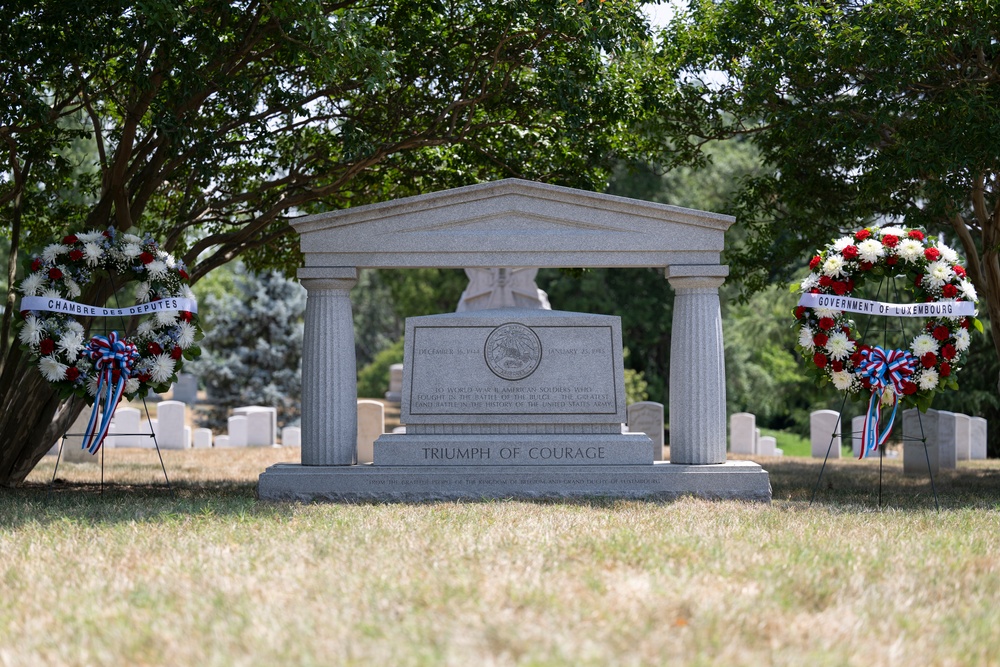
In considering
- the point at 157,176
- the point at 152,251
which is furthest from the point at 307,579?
the point at 157,176

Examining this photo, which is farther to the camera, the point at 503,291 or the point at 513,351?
the point at 503,291

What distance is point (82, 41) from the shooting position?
10.0m

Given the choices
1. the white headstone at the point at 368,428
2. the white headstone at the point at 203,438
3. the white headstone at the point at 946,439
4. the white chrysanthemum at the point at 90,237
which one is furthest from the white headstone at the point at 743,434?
the white chrysanthemum at the point at 90,237

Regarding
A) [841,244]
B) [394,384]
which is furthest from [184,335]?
[394,384]

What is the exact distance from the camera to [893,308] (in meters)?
9.76

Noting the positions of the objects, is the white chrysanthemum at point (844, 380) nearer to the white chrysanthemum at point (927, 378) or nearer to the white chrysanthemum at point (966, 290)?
the white chrysanthemum at point (927, 378)

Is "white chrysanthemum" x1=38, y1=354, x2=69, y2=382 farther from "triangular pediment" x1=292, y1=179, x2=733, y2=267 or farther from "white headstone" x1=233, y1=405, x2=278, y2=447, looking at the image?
"white headstone" x1=233, y1=405, x2=278, y2=447

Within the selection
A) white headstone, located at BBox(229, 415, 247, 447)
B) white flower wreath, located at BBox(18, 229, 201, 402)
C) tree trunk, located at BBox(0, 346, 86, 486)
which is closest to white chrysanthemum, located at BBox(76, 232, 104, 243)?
white flower wreath, located at BBox(18, 229, 201, 402)

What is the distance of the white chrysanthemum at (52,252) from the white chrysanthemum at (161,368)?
1.44 meters

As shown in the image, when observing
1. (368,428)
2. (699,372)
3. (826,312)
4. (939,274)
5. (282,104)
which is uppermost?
(282,104)

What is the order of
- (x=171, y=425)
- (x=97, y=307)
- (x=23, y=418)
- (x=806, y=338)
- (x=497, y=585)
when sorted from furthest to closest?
1. (x=171, y=425)
2. (x=23, y=418)
3. (x=97, y=307)
4. (x=806, y=338)
5. (x=497, y=585)

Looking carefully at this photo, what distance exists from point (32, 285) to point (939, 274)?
8944 mm

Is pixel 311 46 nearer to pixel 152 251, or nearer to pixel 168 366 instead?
pixel 152 251

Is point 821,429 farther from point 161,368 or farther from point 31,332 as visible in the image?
point 31,332
